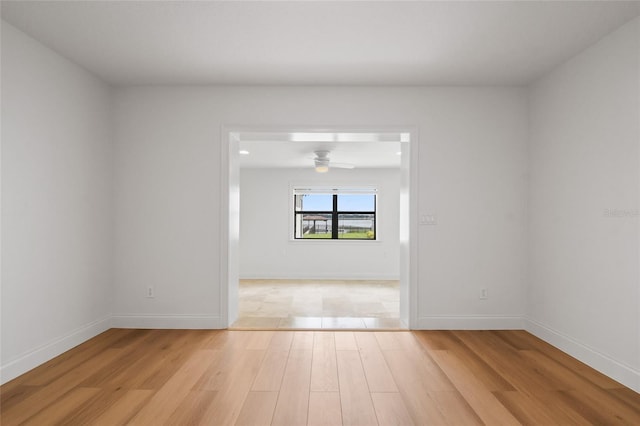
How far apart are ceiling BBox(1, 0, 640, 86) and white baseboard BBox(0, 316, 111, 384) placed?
245 cm

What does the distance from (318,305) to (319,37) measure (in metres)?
3.70

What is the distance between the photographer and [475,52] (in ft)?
9.96

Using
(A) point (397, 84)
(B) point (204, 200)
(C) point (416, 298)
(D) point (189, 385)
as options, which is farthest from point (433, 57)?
(D) point (189, 385)

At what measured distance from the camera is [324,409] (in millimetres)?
2193

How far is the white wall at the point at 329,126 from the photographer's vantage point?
12.6 ft

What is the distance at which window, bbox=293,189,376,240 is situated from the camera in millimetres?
8500

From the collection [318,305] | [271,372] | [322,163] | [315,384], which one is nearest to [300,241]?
[322,163]

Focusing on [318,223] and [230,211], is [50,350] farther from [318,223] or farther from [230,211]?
[318,223]

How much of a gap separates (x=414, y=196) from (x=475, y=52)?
1.46 metres

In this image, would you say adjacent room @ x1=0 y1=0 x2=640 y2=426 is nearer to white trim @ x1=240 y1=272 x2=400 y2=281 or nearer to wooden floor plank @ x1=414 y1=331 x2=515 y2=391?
wooden floor plank @ x1=414 y1=331 x2=515 y2=391

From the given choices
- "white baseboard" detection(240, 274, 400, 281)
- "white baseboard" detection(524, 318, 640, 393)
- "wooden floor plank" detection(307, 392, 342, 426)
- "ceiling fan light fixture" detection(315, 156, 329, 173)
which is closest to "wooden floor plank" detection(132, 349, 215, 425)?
"wooden floor plank" detection(307, 392, 342, 426)

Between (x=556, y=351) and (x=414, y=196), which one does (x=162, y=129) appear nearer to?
(x=414, y=196)

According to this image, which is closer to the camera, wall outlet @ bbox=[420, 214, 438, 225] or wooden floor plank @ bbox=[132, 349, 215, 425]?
wooden floor plank @ bbox=[132, 349, 215, 425]

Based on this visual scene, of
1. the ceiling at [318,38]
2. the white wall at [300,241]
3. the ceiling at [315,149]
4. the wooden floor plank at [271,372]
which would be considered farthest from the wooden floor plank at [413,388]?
the white wall at [300,241]
